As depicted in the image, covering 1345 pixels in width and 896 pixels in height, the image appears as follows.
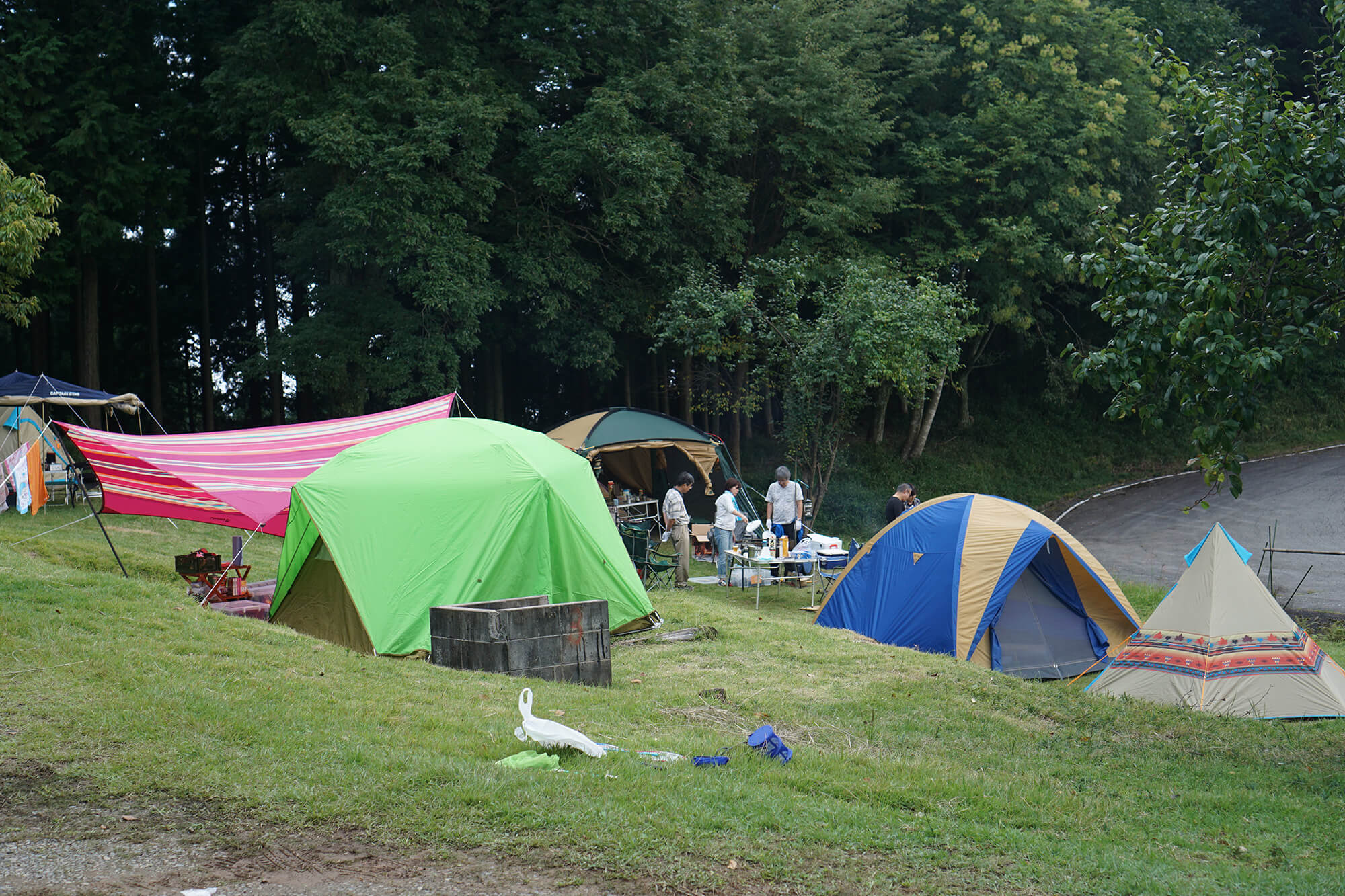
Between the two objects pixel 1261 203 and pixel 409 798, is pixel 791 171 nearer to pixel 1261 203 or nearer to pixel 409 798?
pixel 1261 203

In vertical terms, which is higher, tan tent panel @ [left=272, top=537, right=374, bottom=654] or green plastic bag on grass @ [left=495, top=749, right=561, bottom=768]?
tan tent panel @ [left=272, top=537, right=374, bottom=654]

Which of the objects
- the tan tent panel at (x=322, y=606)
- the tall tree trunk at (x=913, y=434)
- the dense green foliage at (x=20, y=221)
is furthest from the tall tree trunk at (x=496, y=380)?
the tan tent panel at (x=322, y=606)

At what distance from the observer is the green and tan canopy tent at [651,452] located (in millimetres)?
17203

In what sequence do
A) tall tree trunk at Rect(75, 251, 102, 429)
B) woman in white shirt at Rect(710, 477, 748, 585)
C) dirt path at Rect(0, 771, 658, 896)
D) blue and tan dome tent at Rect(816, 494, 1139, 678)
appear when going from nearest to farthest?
dirt path at Rect(0, 771, 658, 896)
blue and tan dome tent at Rect(816, 494, 1139, 678)
woman in white shirt at Rect(710, 477, 748, 585)
tall tree trunk at Rect(75, 251, 102, 429)

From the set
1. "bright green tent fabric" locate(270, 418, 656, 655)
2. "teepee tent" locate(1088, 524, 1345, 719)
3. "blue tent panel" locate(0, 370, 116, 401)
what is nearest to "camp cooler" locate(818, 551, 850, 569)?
"bright green tent fabric" locate(270, 418, 656, 655)

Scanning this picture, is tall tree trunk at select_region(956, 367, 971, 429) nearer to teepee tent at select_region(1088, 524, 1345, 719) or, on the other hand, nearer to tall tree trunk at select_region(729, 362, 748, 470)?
tall tree trunk at select_region(729, 362, 748, 470)

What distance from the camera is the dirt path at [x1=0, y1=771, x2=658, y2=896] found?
3.71m

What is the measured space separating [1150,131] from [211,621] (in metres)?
24.7

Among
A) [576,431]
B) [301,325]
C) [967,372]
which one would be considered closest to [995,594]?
[576,431]

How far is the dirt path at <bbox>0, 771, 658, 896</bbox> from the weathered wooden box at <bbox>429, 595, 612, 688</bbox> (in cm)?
312

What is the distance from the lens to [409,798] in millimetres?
4500

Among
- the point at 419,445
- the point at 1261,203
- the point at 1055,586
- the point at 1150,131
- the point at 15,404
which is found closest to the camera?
the point at 1261,203

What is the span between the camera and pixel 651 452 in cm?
2009

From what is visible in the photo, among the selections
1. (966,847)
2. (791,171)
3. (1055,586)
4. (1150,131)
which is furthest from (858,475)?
(966,847)
